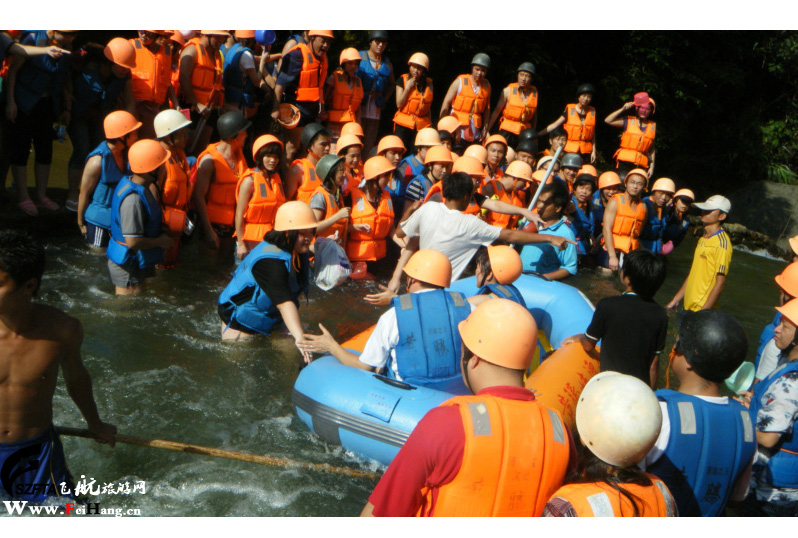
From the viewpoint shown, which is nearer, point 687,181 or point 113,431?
point 113,431

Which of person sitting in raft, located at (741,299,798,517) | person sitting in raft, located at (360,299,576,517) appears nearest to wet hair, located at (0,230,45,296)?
person sitting in raft, located at (360,299,576,517)

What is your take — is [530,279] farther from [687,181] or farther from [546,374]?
[687,181]

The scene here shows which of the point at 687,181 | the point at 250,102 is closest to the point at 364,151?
the point at 250,102

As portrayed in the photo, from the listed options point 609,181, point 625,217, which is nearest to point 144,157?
point 625,217

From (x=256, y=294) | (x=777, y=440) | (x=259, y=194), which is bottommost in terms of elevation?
(x=256, y=294)

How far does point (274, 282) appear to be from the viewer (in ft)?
14.7

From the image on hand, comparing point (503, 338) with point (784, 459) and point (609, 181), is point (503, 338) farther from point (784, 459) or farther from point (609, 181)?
point (609, 181)

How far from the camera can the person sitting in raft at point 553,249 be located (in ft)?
20.4

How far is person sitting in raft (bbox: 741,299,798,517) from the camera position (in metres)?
3.06

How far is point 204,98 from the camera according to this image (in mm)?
7547

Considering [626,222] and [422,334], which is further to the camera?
[626,222]

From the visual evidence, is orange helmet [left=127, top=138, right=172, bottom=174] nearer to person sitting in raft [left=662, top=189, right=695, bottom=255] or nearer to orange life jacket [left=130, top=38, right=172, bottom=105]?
orange life jacket [left=130, top=38, right=172, bottom=105]

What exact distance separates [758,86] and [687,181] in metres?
2.59

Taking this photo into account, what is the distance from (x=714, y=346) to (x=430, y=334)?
1.64 m
